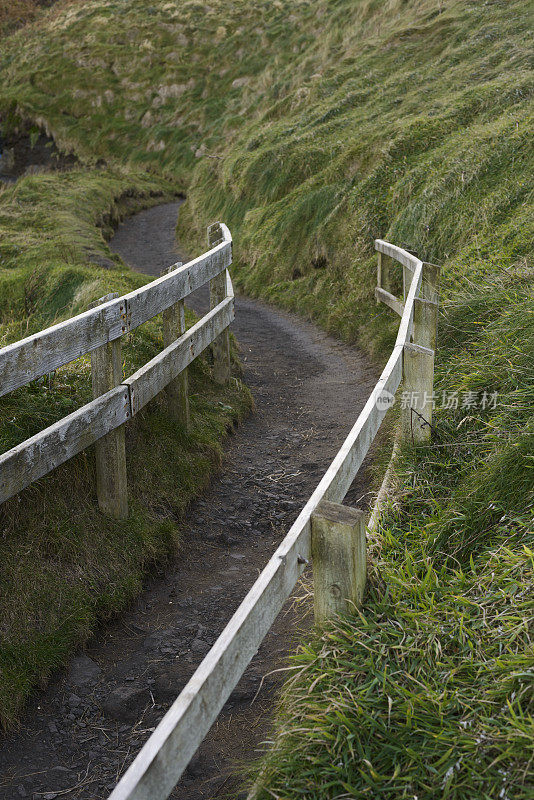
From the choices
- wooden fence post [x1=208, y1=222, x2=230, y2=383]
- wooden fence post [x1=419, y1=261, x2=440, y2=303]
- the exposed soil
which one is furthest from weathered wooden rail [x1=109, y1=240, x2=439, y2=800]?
the exposed soil

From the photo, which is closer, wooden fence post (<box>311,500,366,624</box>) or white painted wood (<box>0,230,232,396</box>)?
wooden fence post (<box>311,500,366,624</box>)

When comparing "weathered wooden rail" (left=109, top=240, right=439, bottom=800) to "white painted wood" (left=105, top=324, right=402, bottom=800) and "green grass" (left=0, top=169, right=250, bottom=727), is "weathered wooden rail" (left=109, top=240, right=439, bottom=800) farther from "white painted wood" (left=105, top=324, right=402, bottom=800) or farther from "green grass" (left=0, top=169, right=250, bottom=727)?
"green grass" (left=0, top=169, right=250, bottom=727)

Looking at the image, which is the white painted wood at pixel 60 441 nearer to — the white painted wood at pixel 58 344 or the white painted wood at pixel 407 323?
the white painted wood at pixel 58 344

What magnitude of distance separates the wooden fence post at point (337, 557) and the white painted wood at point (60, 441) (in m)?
1.56

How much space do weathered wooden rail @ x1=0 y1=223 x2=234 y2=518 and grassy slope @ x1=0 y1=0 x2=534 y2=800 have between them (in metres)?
1.70

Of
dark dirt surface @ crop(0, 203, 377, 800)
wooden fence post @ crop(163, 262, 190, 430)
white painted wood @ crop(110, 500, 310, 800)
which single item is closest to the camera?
white painted wood @ crop(110, 500, 310, 800)

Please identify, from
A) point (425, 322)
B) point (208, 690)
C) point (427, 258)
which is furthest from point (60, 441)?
point (427, 258)

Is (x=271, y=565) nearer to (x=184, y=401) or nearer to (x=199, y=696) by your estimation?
(x=199, y=696)

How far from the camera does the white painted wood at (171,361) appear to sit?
473 cm

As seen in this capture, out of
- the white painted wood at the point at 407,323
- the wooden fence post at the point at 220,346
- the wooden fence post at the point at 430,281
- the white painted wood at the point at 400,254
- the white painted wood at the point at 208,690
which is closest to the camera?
the white painted wood at the point at 208,690

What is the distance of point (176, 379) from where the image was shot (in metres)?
5.79

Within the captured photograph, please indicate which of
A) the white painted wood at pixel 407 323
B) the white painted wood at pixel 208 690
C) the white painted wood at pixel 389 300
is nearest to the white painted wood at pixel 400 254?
the white painted wood at pixel 389 300

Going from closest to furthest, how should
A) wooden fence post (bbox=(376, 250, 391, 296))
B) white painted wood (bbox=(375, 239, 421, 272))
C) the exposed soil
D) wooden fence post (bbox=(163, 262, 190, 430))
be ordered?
wooden fence post (bbox=(163, 262, 190, 430)) < white painted wood (bbox=(375, 239, 421, 272)) < wooden fence post (bbox=(376, 250, 391, 296)) < the exposed soil

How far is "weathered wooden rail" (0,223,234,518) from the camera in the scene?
11.8 feet
